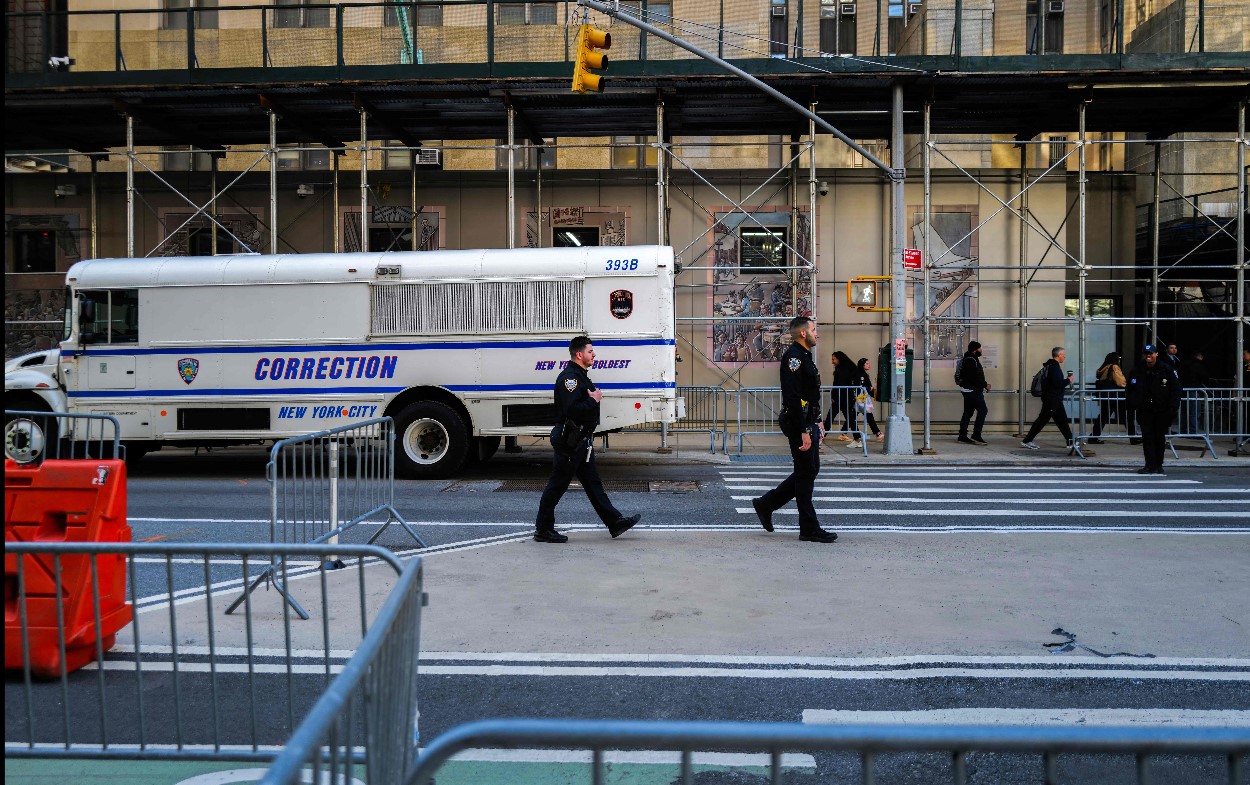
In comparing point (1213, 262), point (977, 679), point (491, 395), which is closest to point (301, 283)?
point (491, 395)

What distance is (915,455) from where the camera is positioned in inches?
704

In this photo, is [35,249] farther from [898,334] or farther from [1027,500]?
[1027,500]

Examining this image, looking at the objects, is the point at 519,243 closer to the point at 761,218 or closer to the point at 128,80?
the point at 761,218

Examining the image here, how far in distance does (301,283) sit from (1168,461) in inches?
567

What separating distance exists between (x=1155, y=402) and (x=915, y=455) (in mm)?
3979

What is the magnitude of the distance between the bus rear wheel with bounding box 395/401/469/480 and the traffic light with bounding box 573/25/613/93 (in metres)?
5.28

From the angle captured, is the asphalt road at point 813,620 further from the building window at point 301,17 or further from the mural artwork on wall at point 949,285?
the building window at point 301,17

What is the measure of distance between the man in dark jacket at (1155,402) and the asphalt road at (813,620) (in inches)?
112

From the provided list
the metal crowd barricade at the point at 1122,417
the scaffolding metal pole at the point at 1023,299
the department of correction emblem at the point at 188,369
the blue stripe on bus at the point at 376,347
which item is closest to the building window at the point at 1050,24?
the scaffolding metal pole at the point at 1023,299

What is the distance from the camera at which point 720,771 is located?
4.49 meters

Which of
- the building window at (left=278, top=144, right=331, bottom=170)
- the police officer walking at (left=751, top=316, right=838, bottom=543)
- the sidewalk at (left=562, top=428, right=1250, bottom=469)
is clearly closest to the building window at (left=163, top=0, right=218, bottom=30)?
the building window at (left=278, top=144, right=331, bottom=170)

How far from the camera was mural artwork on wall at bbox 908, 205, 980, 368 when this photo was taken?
2233 centimetres

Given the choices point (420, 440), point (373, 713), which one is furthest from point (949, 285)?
point (373, 713)

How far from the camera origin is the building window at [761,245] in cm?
2255
